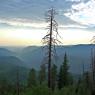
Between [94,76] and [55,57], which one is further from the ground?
[55,57]

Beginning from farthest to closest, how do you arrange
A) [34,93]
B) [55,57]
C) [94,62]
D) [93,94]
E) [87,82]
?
[94,62] → [87,82] → [55,57] → [93,94] → [34,93]

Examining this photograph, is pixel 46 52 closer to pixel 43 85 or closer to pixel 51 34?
pixel 51 34

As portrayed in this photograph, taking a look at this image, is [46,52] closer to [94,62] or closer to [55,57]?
[55,57]

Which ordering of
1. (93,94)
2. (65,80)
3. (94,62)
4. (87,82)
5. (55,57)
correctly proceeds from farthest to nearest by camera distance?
1. (65,80)
2. (94,62)
3. (87,82)
4. (55,57)
5. (93,94)

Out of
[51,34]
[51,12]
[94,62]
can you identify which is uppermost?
[51,12]

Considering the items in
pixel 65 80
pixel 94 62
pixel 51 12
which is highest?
pixel 51 12

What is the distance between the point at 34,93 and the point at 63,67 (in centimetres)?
3943

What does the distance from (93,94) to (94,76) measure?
494 inches

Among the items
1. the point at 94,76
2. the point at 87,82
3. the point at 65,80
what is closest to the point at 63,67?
the point at 65,80

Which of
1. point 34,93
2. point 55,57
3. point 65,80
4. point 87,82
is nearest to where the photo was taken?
point 34,93

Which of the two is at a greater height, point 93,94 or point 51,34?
point 51,34

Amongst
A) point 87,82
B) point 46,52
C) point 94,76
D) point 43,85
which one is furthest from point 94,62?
point 43,85

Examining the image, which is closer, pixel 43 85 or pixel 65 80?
pixel 43 85

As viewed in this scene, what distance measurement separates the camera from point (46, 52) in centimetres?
3750
